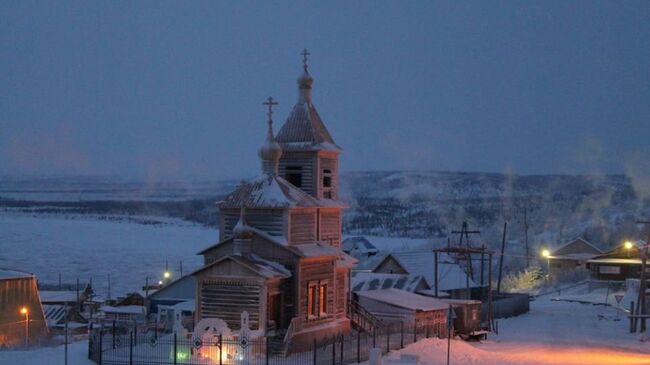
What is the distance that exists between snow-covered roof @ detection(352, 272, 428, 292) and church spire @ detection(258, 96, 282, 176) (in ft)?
75.5

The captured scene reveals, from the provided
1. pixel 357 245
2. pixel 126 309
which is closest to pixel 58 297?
pixel 126 309

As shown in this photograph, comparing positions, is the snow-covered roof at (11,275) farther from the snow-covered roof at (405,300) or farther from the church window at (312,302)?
the snow-covered roof at (405,300)

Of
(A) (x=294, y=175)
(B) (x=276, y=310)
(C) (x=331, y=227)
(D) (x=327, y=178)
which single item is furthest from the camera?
(D) (x=327, y=178)

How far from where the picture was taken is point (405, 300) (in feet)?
140

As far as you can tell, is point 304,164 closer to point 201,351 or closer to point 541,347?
point 201,351

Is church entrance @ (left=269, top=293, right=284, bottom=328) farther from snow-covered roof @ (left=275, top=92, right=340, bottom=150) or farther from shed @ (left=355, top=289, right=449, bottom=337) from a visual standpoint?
shed @ (left=355, top=289, right=449, bottom=337)

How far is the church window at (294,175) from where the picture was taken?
3791 centimetres

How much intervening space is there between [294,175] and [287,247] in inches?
219

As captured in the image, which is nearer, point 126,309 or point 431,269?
point 126,309

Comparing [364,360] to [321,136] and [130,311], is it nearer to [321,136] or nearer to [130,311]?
[321,136]

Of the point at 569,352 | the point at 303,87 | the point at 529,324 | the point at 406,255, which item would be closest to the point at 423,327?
the point at 569,352

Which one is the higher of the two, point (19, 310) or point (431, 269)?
point (431, 269)

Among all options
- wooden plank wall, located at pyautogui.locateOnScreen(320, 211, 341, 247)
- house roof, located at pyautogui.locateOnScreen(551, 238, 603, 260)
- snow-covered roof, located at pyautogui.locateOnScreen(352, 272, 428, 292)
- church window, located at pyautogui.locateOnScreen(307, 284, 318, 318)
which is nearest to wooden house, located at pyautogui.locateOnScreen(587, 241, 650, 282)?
house roof, located at pyautogui.locateOnScreen(551, 238, 603, 260)

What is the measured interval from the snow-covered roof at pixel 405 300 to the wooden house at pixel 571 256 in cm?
4312
